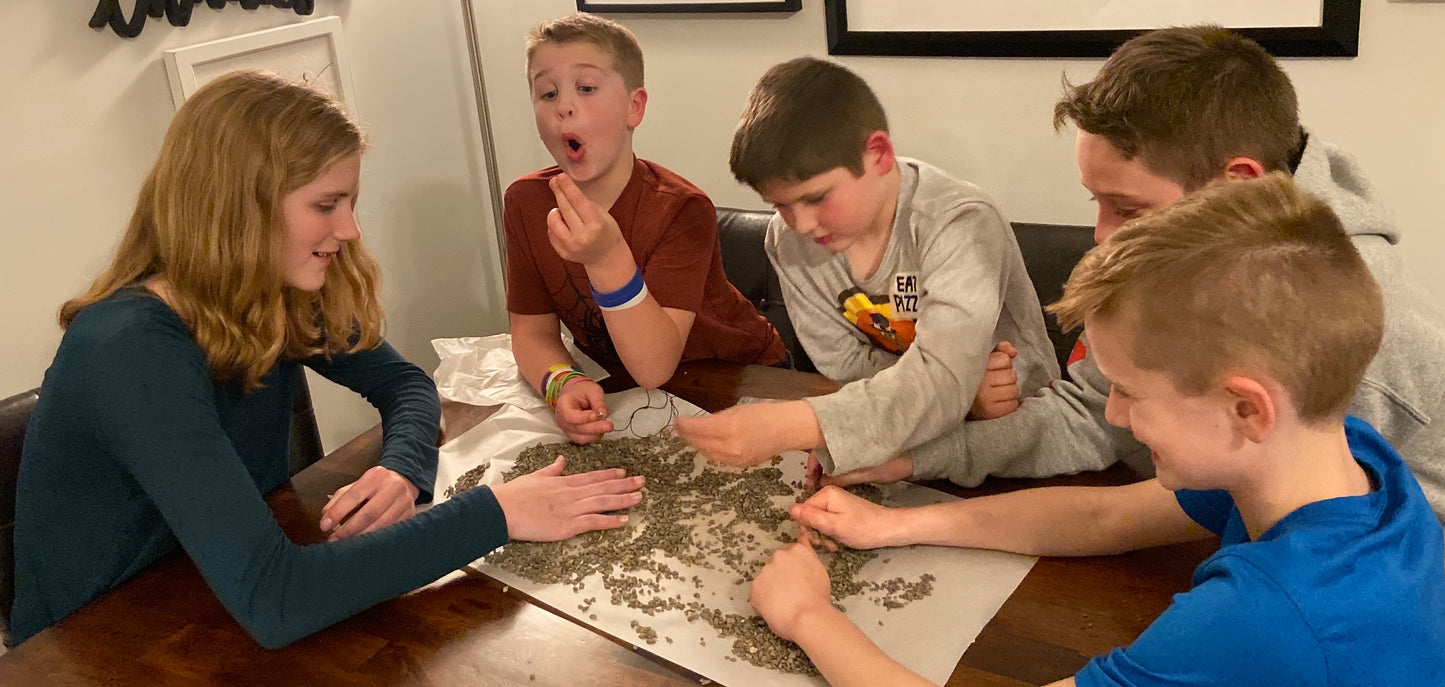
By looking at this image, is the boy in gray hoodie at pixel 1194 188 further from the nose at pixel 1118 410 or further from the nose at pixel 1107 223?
the nose at pixel 1118 410

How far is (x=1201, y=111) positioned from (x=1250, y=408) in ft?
1.63

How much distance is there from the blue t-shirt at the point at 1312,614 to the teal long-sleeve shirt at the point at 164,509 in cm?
72

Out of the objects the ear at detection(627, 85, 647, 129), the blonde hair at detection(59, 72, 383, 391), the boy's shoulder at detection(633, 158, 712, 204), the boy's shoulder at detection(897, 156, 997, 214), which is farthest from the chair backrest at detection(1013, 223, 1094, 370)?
the blonde hair at detection(59, 72, 383, 391)

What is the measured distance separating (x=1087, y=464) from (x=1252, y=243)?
0.53 metres

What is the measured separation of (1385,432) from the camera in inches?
46.6

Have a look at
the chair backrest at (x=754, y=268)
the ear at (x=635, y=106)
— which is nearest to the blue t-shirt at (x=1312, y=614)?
the ear at (x=635, y=106)

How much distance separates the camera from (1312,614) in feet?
2.65

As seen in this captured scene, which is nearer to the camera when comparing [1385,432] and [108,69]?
[1385,432]

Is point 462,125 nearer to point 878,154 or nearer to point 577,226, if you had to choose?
point 577,226

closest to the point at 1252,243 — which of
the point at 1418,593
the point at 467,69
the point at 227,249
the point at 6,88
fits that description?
the point at 1418,593

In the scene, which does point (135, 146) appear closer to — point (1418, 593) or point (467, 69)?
point (467, 69)

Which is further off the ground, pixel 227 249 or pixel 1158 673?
pixel 227 249

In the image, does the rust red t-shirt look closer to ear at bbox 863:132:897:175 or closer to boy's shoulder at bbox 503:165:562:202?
boy's shoulder at bbox 503:165:562:202

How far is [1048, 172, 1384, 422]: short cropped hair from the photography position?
846 millimetres
